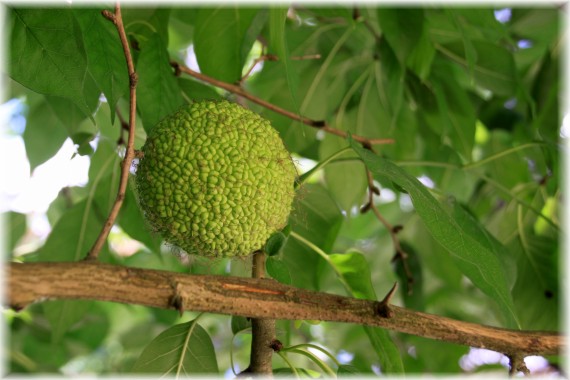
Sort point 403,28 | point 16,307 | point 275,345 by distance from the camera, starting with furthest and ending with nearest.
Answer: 1. point 403,28
2. point 275,345
3. point 16,307

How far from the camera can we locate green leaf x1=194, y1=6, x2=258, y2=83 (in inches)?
45.7

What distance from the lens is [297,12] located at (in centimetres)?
162

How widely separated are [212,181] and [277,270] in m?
0.16

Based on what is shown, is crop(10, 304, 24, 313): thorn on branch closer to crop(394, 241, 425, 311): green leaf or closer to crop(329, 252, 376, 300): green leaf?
crop(329, 252, 376, 300): green leaf

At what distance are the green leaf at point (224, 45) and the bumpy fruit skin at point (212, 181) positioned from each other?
11.7 inches

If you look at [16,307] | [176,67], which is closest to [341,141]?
[176,67]

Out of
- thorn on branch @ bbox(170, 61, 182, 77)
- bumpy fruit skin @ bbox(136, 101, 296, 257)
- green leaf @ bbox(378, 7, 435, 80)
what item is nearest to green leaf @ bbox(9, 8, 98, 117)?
bumpy fruit skin @ bbox(136, 101, 296, 257)

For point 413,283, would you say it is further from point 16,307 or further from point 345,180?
point 16,307

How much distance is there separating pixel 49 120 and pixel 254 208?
2.96 ft

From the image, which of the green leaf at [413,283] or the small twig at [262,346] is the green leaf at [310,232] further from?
the green leaf at [413,283]

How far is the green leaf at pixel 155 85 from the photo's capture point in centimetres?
99

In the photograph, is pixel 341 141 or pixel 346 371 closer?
pixel 346 371

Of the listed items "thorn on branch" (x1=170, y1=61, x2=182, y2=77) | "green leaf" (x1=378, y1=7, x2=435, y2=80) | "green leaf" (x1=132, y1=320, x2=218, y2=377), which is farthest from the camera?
"green leaf" (x1=378, y1=7, x2=435, y2=80)

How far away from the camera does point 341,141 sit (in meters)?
1.40
